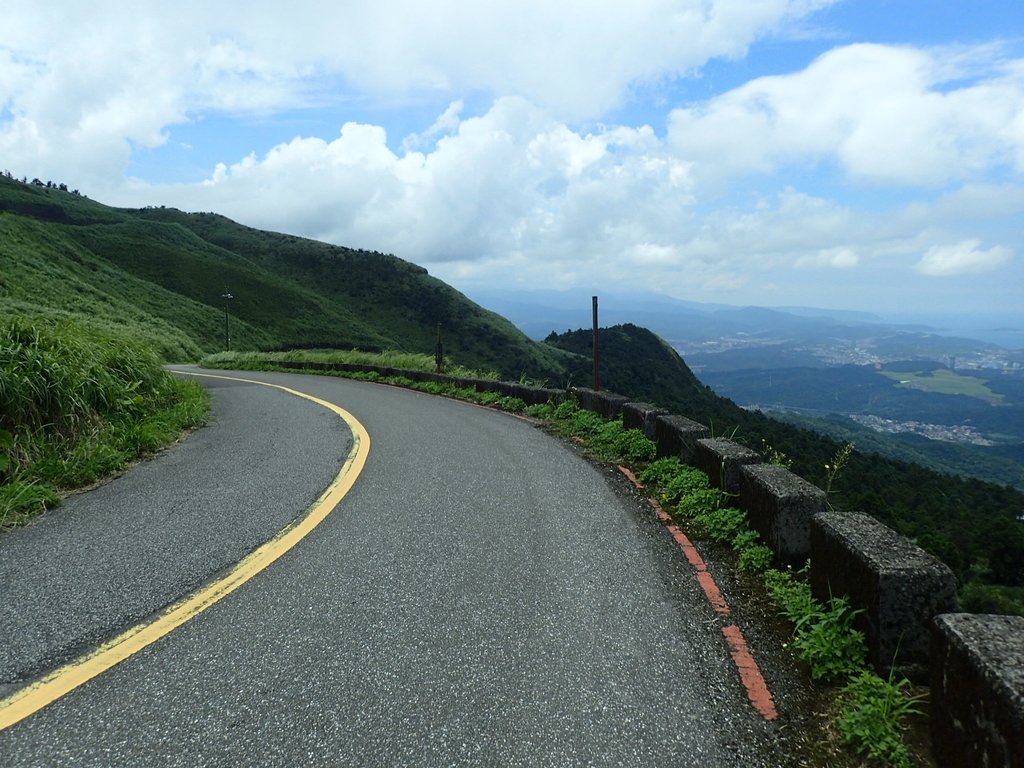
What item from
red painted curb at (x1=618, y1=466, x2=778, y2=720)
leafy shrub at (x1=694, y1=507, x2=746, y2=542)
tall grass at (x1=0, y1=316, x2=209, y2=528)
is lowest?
red painted curb at (x1=618, y1=466, x2=778, y2=720)

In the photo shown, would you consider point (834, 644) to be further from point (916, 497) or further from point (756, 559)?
point (916, 497)

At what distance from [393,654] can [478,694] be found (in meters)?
0.52

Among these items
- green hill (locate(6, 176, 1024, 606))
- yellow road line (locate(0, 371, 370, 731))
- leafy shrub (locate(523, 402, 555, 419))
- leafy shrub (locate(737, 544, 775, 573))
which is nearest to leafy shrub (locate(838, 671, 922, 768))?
leafy shrub (locate(737, 544, 775, 573))

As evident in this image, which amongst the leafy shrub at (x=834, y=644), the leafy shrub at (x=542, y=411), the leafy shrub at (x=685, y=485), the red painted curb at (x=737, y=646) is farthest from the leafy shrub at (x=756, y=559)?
the leafy shrub at (x=542, y=411)

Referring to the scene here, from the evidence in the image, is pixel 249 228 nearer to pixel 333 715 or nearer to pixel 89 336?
pixel 89 336

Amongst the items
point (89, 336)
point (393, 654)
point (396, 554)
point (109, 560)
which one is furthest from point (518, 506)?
point (89, 336)

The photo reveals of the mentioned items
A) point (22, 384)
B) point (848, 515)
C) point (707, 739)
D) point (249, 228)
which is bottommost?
point (707, 739)

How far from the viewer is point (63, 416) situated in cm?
699

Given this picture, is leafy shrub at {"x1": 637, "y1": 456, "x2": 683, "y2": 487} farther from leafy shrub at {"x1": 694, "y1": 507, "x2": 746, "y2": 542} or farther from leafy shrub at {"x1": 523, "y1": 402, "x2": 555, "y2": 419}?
leafy shrub at {"x1": 523, "y1": 402, "x2": 555, "y2": 419}

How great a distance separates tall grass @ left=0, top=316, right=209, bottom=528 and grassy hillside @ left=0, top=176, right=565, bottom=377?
94.7 ft

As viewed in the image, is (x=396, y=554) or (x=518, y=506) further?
(x=518, y=506)

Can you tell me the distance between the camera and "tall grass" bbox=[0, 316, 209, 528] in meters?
5.85

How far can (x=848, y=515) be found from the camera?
348 cm

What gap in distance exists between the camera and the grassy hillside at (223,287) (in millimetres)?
53719
